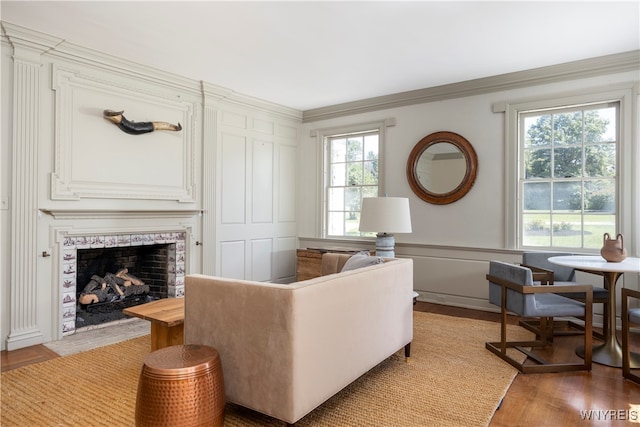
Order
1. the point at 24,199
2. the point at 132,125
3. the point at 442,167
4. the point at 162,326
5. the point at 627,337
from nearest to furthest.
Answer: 1. the point at 627,337
2. the point at 162,326
3. the point at 24,199
4. the point at 132,125
5. the point at 442,167

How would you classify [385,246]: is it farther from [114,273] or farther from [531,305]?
[114,273]

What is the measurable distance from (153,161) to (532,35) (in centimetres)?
362

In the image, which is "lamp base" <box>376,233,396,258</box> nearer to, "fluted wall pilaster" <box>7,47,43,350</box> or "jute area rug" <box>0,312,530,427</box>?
"jute area rug" <box>0,312,530,427</box>

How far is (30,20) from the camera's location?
2988mm

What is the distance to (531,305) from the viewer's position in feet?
8.70

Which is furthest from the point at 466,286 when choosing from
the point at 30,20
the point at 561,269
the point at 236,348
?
the point at 30,20

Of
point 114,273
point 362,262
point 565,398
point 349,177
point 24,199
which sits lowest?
point 565,398

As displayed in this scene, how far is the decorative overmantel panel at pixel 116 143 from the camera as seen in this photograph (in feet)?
11.2

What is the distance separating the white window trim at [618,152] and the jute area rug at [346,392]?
5.37ft

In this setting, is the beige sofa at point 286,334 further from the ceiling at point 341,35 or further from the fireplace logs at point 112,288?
the fireplace logs at point 112,288

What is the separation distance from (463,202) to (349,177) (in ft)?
5.25

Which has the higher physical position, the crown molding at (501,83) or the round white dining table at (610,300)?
the crown molding at (501,83)

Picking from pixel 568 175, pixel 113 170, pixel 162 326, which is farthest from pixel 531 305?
pixel 113 170

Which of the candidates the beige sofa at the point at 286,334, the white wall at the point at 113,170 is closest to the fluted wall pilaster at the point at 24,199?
the white wall at the point at 113,170
